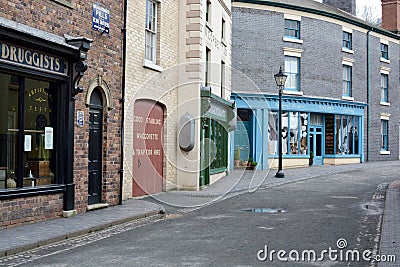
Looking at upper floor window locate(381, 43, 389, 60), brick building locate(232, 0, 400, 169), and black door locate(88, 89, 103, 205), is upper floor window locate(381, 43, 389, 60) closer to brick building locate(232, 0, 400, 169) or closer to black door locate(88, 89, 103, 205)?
brick building locate(232, 0, 400, 169)

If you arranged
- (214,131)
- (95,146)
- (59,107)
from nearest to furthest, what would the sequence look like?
(59,107)
(95,146)
(214,131)

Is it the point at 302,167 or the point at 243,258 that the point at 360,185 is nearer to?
the point at 302,167

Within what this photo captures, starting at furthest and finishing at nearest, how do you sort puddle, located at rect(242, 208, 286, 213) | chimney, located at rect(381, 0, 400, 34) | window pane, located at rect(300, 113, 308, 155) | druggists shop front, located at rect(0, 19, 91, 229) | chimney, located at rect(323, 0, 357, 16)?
chimney, located at rect(381, 0, 400, 34) → chimney, located at rect(323, 0, 357, 16) → window pane, located at rect(300, 113, 308, 155) → puddle, located at rect(242, 208, 286, 213) → druggists shop front, located at rect(0, 19, 91, 229)

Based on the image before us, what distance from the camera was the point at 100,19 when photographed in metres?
13.1

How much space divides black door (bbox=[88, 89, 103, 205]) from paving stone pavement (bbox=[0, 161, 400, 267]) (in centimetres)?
55

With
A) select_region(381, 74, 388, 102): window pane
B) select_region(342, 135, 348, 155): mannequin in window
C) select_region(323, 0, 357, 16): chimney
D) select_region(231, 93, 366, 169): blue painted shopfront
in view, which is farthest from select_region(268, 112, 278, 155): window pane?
select_region(323, 0, 357, 16): chimney

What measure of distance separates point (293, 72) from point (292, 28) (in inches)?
99.3

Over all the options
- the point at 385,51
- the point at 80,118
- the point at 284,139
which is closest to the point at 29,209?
the point at 80,118

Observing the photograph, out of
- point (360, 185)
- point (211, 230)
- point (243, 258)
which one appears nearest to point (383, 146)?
point (360, 185)

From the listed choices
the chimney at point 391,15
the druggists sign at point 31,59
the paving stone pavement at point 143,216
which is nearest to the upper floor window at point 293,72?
the paving stone pavement at point 143,216

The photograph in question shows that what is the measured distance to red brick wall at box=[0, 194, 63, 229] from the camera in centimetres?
1015

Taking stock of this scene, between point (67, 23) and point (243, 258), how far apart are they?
6.83 m

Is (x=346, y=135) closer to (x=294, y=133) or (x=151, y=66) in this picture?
(x=294, y=133)

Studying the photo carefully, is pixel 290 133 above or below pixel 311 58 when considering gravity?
below
